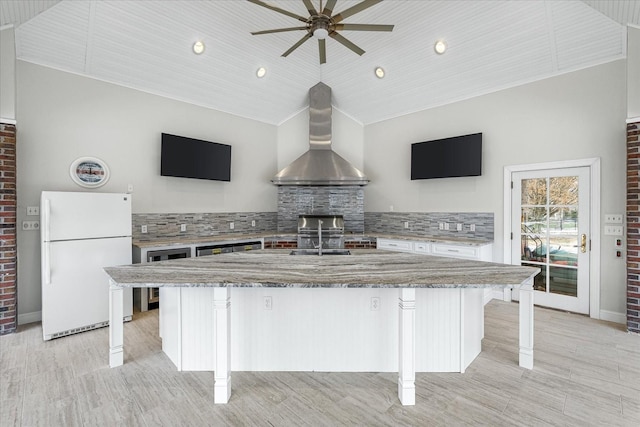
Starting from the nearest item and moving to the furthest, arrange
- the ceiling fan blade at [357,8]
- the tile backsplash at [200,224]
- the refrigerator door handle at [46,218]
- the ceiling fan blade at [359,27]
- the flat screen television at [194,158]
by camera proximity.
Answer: the ceiling fan blade at [357,8] → the ceiling fan blade at [359,27] → the refrigerator door handle at [46,218] → the tile backsplash at [200,224] → the flat screen television at [194,158]

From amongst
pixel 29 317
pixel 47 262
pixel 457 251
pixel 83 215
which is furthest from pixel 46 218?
pixel 457 251

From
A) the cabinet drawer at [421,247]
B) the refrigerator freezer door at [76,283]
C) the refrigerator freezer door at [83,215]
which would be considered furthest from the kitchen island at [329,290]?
the cabinet drawer at [421,247]

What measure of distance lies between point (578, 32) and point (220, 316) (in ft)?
15.1

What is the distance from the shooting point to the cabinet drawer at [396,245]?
472 centimetres

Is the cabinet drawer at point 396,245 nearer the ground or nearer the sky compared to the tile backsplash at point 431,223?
nearer the ground

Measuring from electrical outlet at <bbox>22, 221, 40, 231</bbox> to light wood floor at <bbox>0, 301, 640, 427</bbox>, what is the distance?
4.10 feet

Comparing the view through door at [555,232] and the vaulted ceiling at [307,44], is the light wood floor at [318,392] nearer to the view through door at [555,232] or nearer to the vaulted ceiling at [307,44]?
the view through door at [555,232]

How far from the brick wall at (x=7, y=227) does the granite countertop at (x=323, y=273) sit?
6.08 ft

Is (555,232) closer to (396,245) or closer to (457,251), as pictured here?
(457,251)

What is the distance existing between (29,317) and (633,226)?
660 centimetres

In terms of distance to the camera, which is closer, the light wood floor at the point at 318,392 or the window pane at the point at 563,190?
the light wood floor at the point at 318,392

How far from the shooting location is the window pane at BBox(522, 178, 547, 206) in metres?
3.98

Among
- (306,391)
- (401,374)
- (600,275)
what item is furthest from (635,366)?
(306,391)

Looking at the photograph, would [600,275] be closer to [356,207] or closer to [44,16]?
[356,207]
